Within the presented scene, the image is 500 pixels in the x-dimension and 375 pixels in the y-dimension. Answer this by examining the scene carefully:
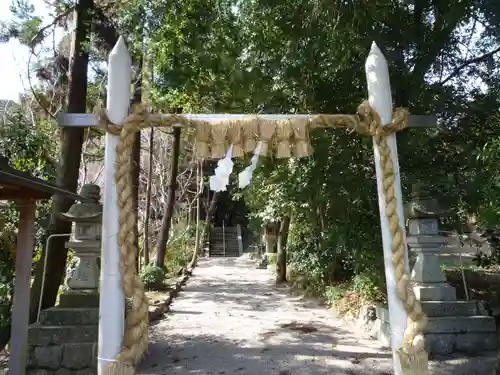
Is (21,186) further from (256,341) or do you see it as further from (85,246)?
(256,341)

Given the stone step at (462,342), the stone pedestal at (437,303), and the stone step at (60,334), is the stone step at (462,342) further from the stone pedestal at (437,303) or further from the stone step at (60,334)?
the stone step at (60,334)

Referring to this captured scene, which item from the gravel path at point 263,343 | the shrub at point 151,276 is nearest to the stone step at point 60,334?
the gravel path at point 263,343

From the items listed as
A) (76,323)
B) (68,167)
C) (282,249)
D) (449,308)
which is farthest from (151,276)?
(449,308)

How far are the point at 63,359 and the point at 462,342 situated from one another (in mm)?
4662

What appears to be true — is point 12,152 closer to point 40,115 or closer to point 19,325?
point 19,325

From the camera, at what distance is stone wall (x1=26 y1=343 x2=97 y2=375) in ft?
14.1

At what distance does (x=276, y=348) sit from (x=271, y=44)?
176 inches

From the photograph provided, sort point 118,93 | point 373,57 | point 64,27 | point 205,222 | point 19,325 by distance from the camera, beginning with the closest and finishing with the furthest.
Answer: point 118,93 → point 373,57 → point 19,325 → point 64,27 → point 205,222

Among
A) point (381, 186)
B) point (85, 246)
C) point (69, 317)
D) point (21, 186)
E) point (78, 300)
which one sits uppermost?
point (21, 186)

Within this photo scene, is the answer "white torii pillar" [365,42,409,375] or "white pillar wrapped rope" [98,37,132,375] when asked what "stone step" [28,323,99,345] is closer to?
"white pillar wrapped rope" [98,37,132,375]

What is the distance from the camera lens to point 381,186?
2549 mm

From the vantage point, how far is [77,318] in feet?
14.6

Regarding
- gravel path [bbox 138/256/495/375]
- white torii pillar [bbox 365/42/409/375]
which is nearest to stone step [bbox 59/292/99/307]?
gravel path [bbox 138/256/495/375]

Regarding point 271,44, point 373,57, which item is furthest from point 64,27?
point 373,57
